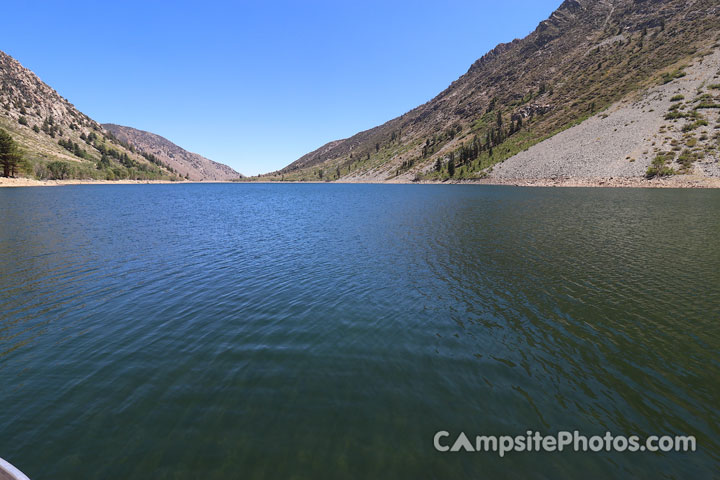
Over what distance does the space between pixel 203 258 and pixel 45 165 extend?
256m

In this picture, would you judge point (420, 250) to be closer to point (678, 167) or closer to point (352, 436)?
point (352, 436)

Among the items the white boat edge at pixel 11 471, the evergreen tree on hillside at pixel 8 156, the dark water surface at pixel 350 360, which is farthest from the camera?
the evergreen tree on hillside at pixel 8 156

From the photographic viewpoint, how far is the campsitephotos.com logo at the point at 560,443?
896cm

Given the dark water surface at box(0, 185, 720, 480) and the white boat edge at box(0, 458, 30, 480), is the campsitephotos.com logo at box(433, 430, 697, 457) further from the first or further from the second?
the white boat edge at box(0, 458, 30, 480)

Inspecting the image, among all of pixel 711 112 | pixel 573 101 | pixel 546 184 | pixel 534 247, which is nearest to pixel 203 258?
pixel 534 247

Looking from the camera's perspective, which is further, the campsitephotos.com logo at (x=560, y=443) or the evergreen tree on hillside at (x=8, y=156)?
the evergreen tree on hillside at (x=8, y=156)

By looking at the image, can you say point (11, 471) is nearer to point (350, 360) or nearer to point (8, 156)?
point (350, 360)

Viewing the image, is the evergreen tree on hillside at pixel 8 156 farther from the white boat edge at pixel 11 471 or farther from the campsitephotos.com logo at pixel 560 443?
the campsitephotos.com logo at pixel 560 443

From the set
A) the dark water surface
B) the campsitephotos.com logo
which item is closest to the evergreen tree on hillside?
the dark water surface

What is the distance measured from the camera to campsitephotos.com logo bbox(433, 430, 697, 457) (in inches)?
353

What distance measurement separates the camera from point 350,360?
44.3 feet

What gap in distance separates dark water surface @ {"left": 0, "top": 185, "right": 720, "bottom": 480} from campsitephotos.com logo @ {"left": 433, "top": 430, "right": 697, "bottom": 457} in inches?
9.6

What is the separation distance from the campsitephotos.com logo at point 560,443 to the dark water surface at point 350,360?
0.24 m

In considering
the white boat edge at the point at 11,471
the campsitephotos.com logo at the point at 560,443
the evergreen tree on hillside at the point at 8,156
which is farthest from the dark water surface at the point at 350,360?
the evergreen tree on hillside at the point at 8,156
